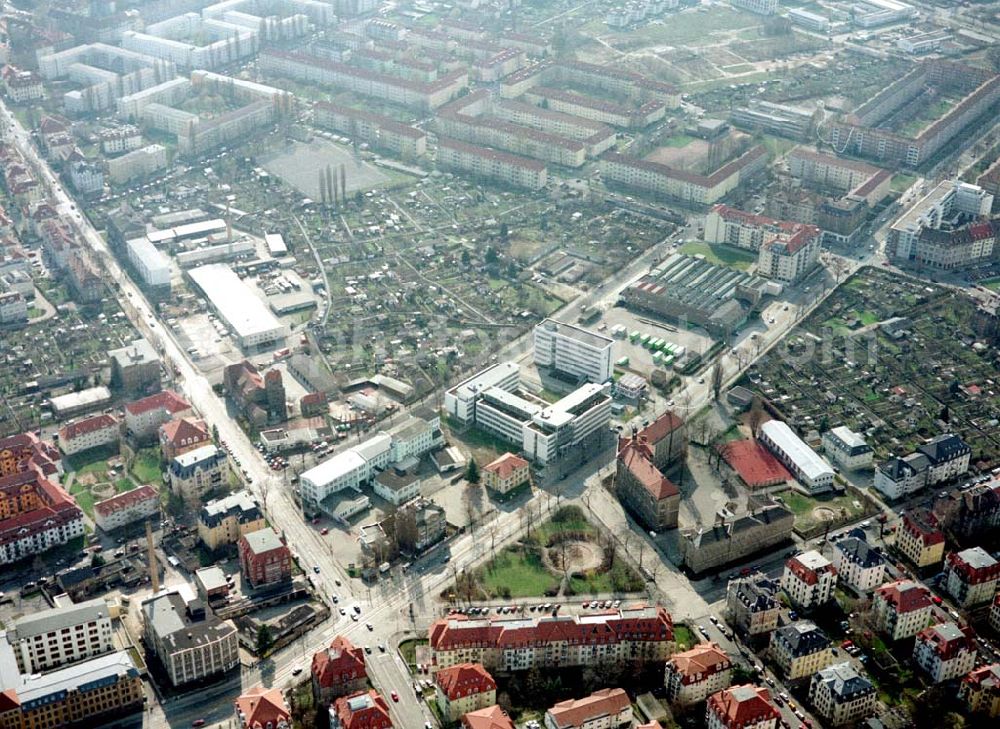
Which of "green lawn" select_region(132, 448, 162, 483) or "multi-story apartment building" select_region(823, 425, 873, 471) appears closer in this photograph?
"green lawn" select_region(132, 448, 162, 483)

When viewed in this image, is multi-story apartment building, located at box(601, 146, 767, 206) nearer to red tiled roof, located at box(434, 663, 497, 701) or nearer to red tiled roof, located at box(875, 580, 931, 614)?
red tiled roof, located at box(875, 580, 931, 614)

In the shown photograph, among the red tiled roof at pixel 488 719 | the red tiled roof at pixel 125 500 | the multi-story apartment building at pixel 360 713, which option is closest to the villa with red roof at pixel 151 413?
the red tiled roof at pixel 125 500

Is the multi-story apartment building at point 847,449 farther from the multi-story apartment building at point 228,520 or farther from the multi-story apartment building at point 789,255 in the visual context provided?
the multi-story apartment building at point 228,520

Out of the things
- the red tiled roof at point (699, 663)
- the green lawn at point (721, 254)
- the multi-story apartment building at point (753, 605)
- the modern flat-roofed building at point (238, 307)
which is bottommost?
the green lawn at point (721, 254)

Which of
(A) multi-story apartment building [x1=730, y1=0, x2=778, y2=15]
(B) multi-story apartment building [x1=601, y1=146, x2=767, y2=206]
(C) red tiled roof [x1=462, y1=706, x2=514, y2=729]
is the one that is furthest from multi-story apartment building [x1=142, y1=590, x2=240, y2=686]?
(A) multi-story apartment building [x1=730, y1=0, x2=778, y2=15]

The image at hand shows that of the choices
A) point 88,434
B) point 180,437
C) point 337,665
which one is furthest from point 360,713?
point 88,434

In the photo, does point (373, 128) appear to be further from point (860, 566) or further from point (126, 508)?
point (860, 566)
